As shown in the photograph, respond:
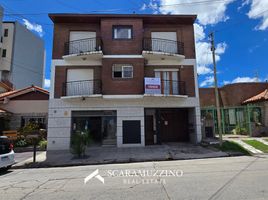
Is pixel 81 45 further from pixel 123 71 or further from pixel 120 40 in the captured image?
pixel 123 71

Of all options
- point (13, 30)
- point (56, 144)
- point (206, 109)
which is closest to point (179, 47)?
point (206, 109)

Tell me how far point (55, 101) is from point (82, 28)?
6517mm

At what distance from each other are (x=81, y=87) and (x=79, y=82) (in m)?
0.45

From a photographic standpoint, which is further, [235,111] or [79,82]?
[235,111]

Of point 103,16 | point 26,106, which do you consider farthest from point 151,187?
point 26,106

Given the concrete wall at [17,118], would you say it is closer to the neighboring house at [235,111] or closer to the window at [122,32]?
the window at [122,32]

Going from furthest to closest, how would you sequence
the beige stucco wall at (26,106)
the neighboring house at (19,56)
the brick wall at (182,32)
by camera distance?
1. the neighboring house at (19,56)
2. the beige stucco wall at (26,106)
3. the brick wall at (182,32)

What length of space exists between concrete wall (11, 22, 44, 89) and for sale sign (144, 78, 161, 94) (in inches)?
1123

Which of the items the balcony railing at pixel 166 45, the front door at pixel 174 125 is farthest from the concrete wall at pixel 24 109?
the balcony railing at pixel 166 45

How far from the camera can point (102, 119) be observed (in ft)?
51.5

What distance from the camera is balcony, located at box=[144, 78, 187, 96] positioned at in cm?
1509

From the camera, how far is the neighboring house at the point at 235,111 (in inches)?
676

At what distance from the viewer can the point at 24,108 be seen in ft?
60.2

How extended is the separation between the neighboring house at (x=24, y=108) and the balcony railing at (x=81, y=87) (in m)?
4.26
